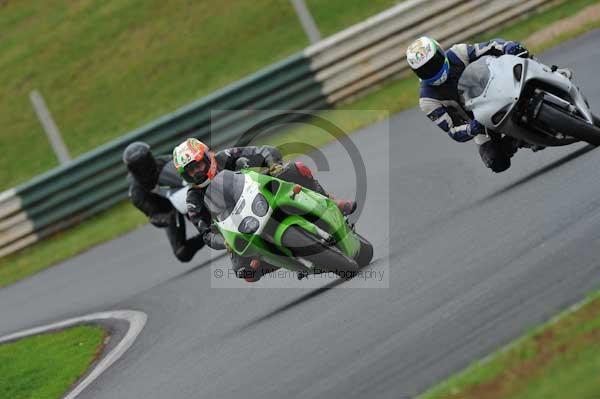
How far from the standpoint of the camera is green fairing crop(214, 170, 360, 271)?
8.91m

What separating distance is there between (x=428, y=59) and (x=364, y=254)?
5.93ft

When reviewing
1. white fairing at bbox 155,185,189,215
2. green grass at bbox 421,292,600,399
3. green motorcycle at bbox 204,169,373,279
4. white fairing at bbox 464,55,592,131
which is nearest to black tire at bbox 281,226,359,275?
green motorcycle at bbox 204,169,373,279

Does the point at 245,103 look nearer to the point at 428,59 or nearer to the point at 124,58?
the point at 124,58

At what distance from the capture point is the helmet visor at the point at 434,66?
967cm

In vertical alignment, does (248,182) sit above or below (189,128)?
above

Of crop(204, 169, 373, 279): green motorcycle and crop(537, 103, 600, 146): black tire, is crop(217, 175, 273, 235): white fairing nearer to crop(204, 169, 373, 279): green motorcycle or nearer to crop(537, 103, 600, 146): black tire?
crop(204, 169, 373, 279): green motorcycle

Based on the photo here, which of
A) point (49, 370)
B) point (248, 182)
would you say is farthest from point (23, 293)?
point (248, 182)

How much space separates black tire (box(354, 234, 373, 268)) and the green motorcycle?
0.85 ft

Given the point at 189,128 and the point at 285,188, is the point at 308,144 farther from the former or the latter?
the point at 285,188

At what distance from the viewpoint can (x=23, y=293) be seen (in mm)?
13992

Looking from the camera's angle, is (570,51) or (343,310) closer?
(343,310)

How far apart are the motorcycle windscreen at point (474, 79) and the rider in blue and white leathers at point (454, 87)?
0.62 feet

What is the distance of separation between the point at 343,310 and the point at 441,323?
153 centimetres

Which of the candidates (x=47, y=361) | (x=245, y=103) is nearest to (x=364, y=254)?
(x=47, y=361)
